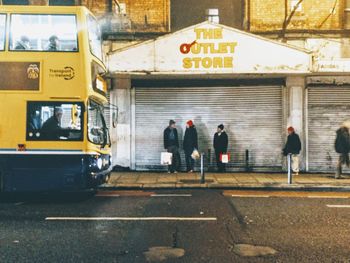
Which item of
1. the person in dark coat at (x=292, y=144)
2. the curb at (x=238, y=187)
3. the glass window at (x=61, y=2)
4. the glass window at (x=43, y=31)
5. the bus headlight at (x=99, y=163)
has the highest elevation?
the glass window at (x=61, y=2)

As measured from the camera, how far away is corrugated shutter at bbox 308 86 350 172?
1722cm

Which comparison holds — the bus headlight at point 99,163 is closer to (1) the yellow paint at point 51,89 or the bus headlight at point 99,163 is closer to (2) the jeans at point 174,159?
(1) the yellow paint at point 51,89

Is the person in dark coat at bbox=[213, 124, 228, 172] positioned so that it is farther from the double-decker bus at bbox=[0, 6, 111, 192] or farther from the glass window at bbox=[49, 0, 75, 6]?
the glass window at bbox=[49, 0, 75, 6]

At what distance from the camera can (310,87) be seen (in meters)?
17.3

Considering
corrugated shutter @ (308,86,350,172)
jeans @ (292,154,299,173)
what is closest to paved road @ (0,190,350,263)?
jeans @ (292,154,299,173)

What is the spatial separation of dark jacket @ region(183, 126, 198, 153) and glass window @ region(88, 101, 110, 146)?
5.23m

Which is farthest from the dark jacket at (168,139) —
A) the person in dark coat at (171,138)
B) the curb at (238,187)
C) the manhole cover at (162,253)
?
the manhole cover at (162,253)

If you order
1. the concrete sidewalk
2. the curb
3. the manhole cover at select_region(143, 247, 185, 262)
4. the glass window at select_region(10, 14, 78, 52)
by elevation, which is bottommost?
the manhole cover at select_region(143, 247, 185, 262)

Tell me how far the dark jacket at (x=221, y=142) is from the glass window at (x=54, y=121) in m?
7.43

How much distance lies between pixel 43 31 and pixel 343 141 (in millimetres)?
10168

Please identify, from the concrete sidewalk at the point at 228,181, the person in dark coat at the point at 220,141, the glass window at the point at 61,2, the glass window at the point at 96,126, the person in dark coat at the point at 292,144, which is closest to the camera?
the glass window at the point at 96,126

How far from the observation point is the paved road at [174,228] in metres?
6.42

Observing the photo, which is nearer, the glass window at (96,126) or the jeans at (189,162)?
the glass window at (96,126)

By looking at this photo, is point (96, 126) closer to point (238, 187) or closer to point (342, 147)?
point (238, 187)
